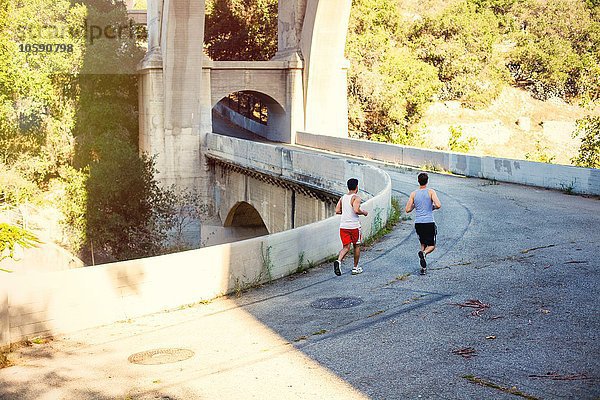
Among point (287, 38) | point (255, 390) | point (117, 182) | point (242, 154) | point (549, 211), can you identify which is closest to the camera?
point (255, 390)

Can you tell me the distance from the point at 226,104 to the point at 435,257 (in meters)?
53.5

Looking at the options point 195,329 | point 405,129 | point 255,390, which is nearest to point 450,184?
point 195,329

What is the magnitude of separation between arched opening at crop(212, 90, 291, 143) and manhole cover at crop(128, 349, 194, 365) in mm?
34290

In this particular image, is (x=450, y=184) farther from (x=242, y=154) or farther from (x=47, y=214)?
(x=47, y=214)

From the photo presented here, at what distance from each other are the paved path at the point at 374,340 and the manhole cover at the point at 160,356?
0.39 ft

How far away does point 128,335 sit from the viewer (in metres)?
9.80

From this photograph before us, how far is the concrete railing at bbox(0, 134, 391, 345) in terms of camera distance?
9461 millimetres

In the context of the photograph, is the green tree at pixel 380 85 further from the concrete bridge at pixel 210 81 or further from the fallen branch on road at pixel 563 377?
the fallen branch on road at pixel 563 377

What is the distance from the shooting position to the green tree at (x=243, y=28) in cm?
5316

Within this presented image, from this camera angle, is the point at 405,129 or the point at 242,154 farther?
the point at 405,129

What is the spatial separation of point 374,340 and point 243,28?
4847 cm

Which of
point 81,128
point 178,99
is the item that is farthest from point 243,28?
point 81,128

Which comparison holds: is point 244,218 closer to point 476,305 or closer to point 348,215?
point 348,215

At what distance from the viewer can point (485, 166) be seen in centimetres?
2666
